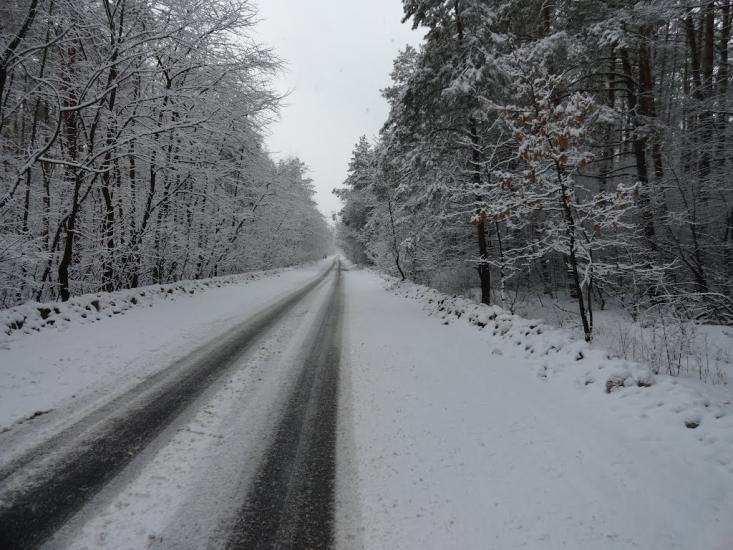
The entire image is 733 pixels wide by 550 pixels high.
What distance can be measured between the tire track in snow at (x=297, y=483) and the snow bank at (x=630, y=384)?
3308 millimetres

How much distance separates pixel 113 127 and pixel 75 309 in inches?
212

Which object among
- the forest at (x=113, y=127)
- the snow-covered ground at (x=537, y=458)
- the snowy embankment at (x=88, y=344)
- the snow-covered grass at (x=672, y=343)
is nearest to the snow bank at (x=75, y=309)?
the snowy embankment at (x=88, y=344)

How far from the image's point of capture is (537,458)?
3.53m

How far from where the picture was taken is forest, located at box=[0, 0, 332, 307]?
8445mm

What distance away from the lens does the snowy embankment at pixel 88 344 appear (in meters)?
4.53

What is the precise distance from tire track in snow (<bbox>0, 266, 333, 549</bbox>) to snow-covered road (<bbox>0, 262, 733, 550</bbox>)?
0.02 meters

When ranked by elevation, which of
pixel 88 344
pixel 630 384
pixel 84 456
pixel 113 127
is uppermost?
pixel 113 127

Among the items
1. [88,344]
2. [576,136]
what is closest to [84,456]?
[88,344]

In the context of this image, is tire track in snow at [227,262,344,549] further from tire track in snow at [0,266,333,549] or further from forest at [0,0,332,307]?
forest at [0,0,332,307]

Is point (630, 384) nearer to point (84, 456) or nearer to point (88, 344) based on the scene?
point (84, 456)

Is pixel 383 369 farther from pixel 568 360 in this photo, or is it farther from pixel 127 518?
pixel 127 518

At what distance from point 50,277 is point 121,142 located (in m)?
5.78

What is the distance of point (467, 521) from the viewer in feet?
8.93

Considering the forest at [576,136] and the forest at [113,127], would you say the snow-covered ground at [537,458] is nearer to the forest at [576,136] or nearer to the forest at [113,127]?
the forest at [576,136]
